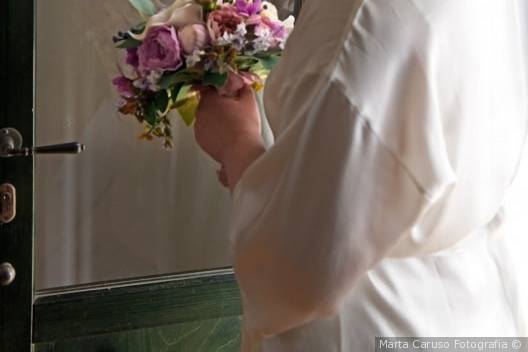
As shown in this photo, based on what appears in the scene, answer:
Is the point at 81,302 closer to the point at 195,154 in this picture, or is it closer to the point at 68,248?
the point at 68,248

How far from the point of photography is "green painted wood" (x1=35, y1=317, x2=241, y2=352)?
1.08 meters

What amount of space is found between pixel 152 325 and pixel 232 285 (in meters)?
0.17

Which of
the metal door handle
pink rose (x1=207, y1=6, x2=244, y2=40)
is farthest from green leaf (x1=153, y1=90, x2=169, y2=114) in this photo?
the metal door handle

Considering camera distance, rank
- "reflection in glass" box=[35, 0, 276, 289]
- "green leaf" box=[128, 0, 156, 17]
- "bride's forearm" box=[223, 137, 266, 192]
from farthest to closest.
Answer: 1. "reflection in glass" box=[35, 0, 276, 289]
2. "green leaf" box=[128, 0, 156, 17]
3. "bride's forearm" box=[223, 137, 266, 192]

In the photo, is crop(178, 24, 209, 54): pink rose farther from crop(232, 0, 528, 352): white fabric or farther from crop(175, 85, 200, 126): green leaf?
crop(232, 0, 528, 352): white fabric

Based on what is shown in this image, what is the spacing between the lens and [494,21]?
0.62 meters

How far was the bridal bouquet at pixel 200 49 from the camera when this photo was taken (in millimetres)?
804

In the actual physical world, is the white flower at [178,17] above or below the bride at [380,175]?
above
